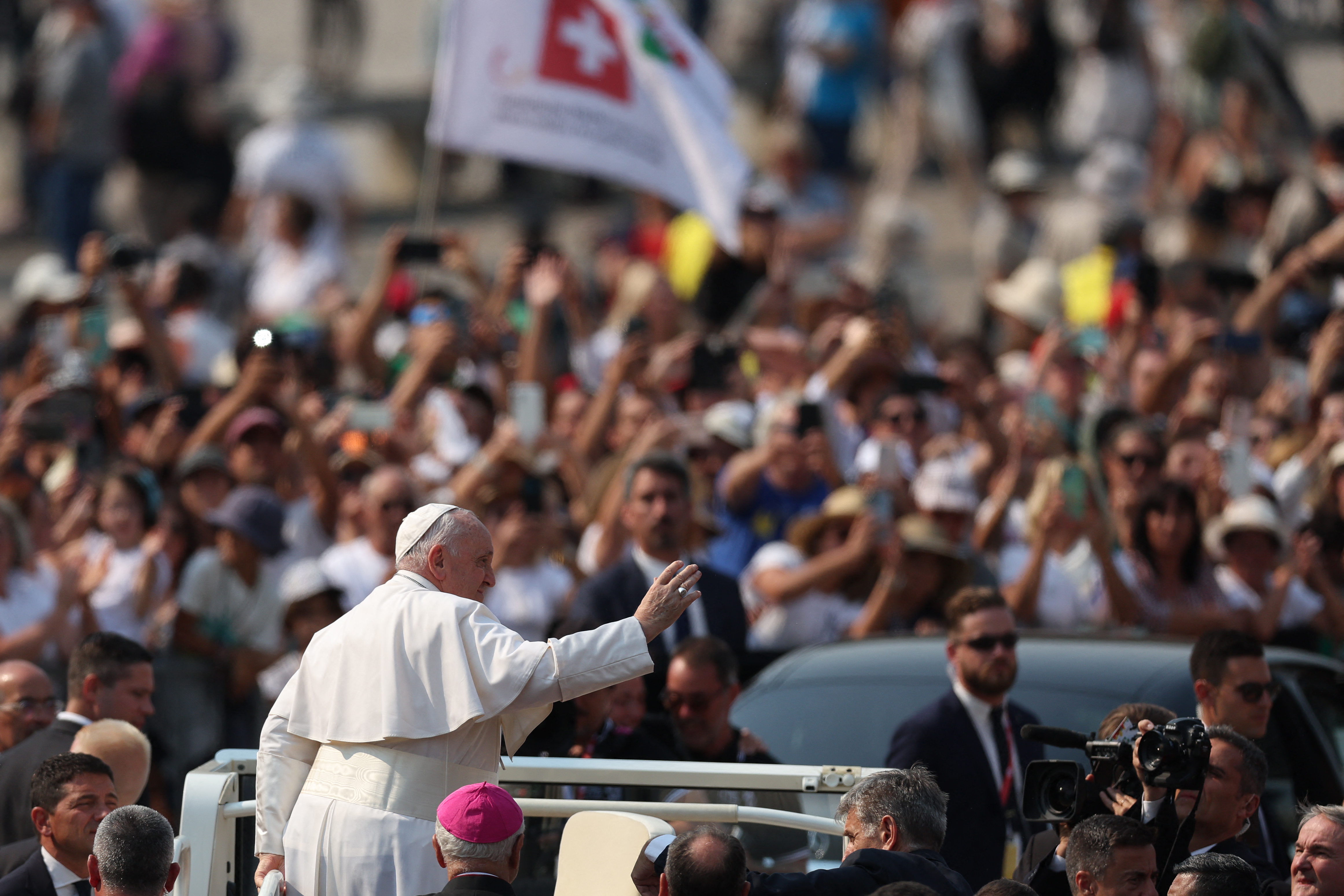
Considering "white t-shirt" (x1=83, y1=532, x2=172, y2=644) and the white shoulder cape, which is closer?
the white shoulder cape

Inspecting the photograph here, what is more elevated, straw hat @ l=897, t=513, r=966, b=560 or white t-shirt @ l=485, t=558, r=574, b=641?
straw hat @ l=897, t=513, r=966, b=560

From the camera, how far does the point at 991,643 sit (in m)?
7.39

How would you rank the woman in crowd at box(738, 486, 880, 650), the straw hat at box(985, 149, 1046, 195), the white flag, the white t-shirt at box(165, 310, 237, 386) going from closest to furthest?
the woman in crowd at box(738, 486, 880, 650) → the white flag → the white t-shirt at box(165, 310, 237, 386) → the straw hat at box(985, 149, 1046, 195)

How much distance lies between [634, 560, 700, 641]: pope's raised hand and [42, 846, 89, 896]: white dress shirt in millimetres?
1897

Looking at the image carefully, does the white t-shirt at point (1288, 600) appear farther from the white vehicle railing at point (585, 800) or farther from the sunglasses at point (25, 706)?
the sunglasses at point (25, 706)

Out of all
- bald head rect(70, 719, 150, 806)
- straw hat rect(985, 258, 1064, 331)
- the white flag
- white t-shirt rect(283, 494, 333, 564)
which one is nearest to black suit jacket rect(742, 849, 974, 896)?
→ bald head rect(70, 719, 150, 806)

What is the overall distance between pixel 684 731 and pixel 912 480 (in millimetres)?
3185

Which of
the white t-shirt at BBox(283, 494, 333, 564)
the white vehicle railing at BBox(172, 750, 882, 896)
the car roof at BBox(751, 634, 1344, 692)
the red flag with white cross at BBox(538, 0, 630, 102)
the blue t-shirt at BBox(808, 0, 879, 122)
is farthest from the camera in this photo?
the blue t-shirt at BBox(808, 0, 879, 122)

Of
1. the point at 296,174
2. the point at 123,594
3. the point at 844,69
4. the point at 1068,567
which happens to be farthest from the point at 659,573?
the point at 844,69

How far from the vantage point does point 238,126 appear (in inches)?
768

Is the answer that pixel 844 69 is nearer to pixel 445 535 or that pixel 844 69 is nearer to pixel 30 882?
pixel 445 535

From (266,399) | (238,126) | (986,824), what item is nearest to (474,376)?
(266,399)

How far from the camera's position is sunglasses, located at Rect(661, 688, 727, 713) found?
7504 mm

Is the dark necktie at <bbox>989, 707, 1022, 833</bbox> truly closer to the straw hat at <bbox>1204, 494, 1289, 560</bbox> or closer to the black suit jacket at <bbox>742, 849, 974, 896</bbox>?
the black suit jacket at <bbox>742, 849, 974, 896</bbox>
